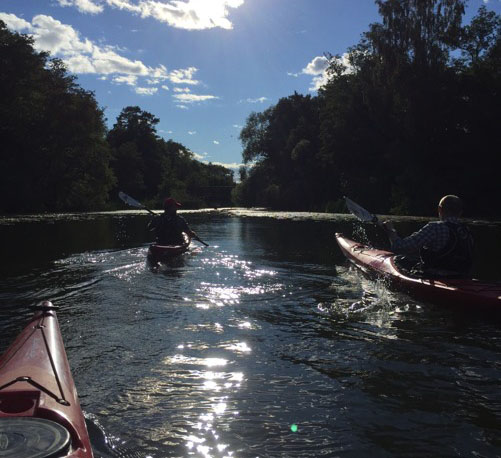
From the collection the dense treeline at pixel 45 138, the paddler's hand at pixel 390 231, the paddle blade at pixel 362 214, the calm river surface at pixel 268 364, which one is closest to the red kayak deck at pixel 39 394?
the calm river surface at pixel 268 364

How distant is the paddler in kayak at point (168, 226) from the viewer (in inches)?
418

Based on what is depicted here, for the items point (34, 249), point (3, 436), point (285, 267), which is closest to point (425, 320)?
point (285, 267)

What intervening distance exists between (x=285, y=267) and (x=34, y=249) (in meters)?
6.50

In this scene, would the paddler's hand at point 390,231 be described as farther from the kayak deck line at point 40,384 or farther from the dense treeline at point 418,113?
the dense treeline at point 418,113

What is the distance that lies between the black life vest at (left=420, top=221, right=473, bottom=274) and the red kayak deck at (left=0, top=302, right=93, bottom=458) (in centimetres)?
471

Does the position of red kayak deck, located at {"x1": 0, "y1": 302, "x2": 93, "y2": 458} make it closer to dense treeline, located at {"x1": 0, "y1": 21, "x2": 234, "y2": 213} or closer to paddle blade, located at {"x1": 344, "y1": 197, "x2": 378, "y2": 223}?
paddle blade, located at {"x1": 344, "y1": 197, "x2": 378, "y2": 223}

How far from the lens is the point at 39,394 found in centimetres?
252

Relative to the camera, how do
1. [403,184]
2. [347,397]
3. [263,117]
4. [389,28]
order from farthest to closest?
[263,117] < [403,184] < [389,28] < [347,397]

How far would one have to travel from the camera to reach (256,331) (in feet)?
17.1

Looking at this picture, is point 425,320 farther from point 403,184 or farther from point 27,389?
point 403,184

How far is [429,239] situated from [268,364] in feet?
9.71

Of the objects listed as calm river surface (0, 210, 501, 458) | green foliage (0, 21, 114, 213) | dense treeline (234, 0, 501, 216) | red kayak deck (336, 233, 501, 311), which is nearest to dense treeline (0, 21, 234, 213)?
green foliage (0, 21, 114, 213)

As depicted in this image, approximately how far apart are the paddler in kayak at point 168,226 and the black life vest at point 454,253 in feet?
19.3

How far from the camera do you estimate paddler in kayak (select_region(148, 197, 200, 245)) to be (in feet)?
34.8
